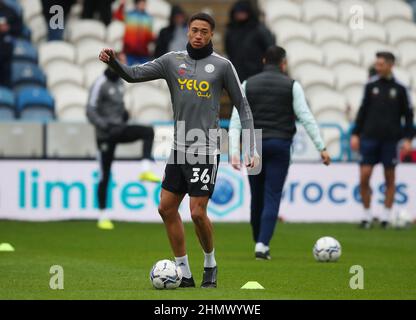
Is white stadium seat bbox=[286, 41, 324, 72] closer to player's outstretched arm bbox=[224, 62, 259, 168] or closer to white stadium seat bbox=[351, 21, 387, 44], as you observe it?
white stadium seat bbox=[351, 21, 387, 44]

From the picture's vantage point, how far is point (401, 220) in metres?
19.2

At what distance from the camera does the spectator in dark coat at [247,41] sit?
2005 centimetres

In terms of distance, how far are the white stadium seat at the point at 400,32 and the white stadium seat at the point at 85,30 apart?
6368 mm

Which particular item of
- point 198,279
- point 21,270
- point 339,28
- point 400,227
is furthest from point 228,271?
point 339,28

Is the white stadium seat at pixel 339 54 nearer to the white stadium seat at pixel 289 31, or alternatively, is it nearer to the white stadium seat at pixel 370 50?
the white stadium seat at pixel 370 50

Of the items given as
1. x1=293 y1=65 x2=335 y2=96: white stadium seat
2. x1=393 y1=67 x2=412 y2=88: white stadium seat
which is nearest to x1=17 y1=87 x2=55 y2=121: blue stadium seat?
x1=293 y1=65 x2=335 y2=96: white stadium seat

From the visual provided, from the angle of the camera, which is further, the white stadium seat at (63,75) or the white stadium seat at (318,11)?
the white stadium seat at (318,11)

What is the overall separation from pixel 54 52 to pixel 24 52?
→ 0.89 metres

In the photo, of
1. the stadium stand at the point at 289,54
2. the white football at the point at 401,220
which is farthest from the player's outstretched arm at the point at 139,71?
the white football at the point at 401,220

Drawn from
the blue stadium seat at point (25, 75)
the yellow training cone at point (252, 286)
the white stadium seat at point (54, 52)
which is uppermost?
the white stadium seat at point (54, 52)

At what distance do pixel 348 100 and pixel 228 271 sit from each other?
39.9 ft

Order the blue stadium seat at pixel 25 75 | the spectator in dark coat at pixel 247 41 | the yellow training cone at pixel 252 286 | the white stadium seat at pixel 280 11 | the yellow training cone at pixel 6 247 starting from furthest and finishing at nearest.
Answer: the white stadium seat at pixel 280 11 < the blue stadium seat at pixel 25 75 < the spectator in dark coat at pixel 247 41 < the yellow training cone at pixel 6 247 < the yellow training cone at pixel 252 286

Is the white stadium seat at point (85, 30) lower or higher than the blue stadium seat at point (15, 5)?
lower

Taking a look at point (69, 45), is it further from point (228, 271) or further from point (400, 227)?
point (228, 271)
